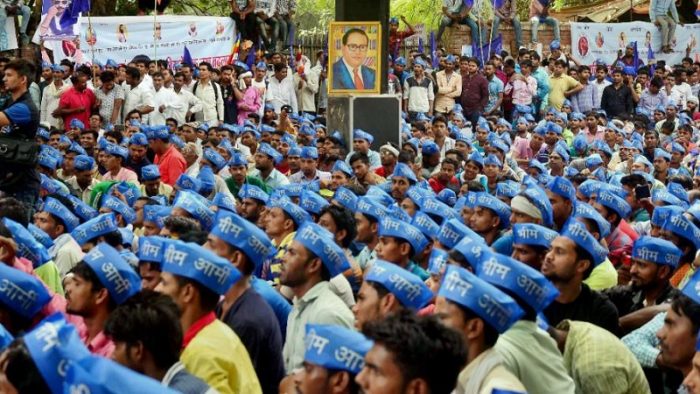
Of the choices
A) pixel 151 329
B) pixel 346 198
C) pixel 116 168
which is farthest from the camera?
pixel 116 168

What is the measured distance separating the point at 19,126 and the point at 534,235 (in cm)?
467

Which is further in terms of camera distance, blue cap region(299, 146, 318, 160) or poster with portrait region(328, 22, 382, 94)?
poster with portrait region(328, 22, 382, 94)

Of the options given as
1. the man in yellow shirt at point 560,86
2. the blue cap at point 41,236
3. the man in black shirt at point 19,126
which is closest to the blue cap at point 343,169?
the man in black shirt at point 19,126

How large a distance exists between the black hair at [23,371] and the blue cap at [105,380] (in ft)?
1.99

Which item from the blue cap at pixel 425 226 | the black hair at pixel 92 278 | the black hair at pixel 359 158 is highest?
the black hair at pixel 92 278

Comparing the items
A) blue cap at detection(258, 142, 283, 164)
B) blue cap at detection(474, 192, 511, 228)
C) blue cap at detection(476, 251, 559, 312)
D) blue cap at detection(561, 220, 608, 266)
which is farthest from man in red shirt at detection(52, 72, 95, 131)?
blue cap at detection(476, 251, 559, 312)

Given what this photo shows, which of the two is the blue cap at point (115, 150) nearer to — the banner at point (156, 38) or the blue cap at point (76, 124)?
the blue cap at point (76, 124)

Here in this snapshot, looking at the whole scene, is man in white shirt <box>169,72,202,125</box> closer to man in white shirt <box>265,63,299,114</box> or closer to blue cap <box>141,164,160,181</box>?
man in white shirt <box>265,63,299,114</box>

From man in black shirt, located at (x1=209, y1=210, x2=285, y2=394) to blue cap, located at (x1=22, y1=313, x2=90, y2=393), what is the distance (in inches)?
81.8

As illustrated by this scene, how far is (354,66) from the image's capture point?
17.5 m

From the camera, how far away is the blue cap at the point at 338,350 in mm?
4715

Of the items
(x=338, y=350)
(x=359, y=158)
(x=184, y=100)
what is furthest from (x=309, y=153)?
(x=338, y=350)

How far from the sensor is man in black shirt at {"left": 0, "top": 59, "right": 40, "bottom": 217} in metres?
10.2

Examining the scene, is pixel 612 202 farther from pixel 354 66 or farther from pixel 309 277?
pixel 354 66
